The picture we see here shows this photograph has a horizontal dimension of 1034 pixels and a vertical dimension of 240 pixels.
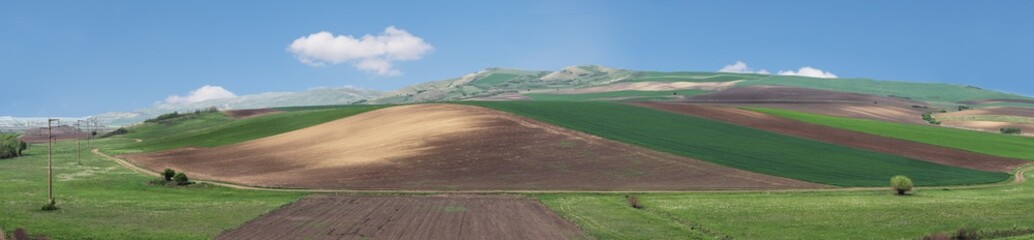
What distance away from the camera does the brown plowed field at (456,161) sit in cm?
6281

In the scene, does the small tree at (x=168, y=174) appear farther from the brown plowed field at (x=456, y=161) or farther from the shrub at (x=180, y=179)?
the brown plowed field at (x=456, y=161)

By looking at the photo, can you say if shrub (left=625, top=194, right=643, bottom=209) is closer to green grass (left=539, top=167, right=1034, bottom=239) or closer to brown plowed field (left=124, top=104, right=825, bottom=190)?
green grass (left=539, top=167, right=1034, bottom=239)

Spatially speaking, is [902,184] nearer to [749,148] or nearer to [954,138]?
[749,148]

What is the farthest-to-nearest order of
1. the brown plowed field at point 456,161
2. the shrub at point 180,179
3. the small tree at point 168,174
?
the small tree at point 168,174, the brown plowed field at point 456,161, the shrub at point 180,179

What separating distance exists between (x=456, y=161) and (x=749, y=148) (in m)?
36.4

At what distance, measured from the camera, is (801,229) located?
1634 inches

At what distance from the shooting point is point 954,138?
107812 mm

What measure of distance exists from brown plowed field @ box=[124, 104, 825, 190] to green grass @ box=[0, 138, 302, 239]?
710cm

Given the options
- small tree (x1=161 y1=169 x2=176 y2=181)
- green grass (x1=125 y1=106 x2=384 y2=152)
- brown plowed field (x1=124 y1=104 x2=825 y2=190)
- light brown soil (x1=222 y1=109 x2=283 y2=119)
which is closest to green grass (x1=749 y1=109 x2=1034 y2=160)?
brown plowed field (x1=124 y1=104 x2=825 y2=190)

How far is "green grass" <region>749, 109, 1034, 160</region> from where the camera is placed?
9681cm

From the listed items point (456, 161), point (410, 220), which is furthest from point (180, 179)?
point (410, 220)

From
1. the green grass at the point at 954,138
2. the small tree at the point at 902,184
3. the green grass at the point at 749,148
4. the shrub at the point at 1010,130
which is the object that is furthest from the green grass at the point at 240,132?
the shrub at the point at 1010,130

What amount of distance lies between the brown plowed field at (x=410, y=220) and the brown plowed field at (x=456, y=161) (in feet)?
27.3

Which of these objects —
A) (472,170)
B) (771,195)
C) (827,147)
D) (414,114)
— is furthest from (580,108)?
(771,195)
